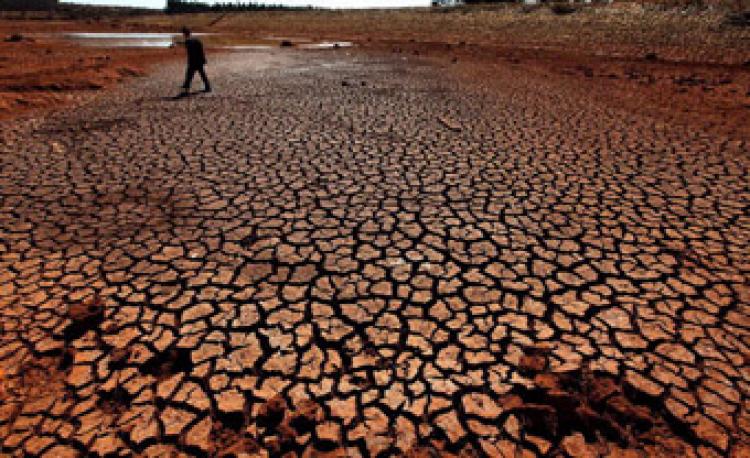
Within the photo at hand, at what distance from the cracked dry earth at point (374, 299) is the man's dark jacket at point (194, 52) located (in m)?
4.86

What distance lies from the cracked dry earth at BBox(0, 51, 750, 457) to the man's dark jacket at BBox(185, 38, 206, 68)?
16.0 feet

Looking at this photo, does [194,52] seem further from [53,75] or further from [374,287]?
[374,287]

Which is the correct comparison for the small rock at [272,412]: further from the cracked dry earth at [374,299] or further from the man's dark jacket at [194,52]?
the man's dark jacket at [194,52]

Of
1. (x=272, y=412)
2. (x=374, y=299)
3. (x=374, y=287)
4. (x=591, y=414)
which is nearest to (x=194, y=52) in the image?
(x=374, y=287)

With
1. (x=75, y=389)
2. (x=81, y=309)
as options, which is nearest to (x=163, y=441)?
(x=75, y=389)

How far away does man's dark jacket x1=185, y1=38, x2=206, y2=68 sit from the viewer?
1029 centimetres

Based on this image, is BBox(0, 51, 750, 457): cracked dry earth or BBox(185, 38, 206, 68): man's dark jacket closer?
BBox(0, 51, 750, 457): cracked dry earth

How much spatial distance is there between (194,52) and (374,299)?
10222 millimetres

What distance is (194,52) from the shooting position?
10477 millimetres

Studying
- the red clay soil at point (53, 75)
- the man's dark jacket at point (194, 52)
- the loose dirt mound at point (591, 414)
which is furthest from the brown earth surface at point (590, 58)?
the loose dirt mound at point (591, 414)

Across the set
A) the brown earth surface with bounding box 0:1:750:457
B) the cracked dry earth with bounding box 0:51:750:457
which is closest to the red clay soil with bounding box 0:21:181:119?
the brown earth surface with bounding box 0:1:750:457

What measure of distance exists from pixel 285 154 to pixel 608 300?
5.17 m

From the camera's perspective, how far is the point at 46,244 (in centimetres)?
409

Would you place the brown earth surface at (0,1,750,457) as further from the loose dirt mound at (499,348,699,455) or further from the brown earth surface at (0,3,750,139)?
the brown earth surface at (0,3,750,139)
